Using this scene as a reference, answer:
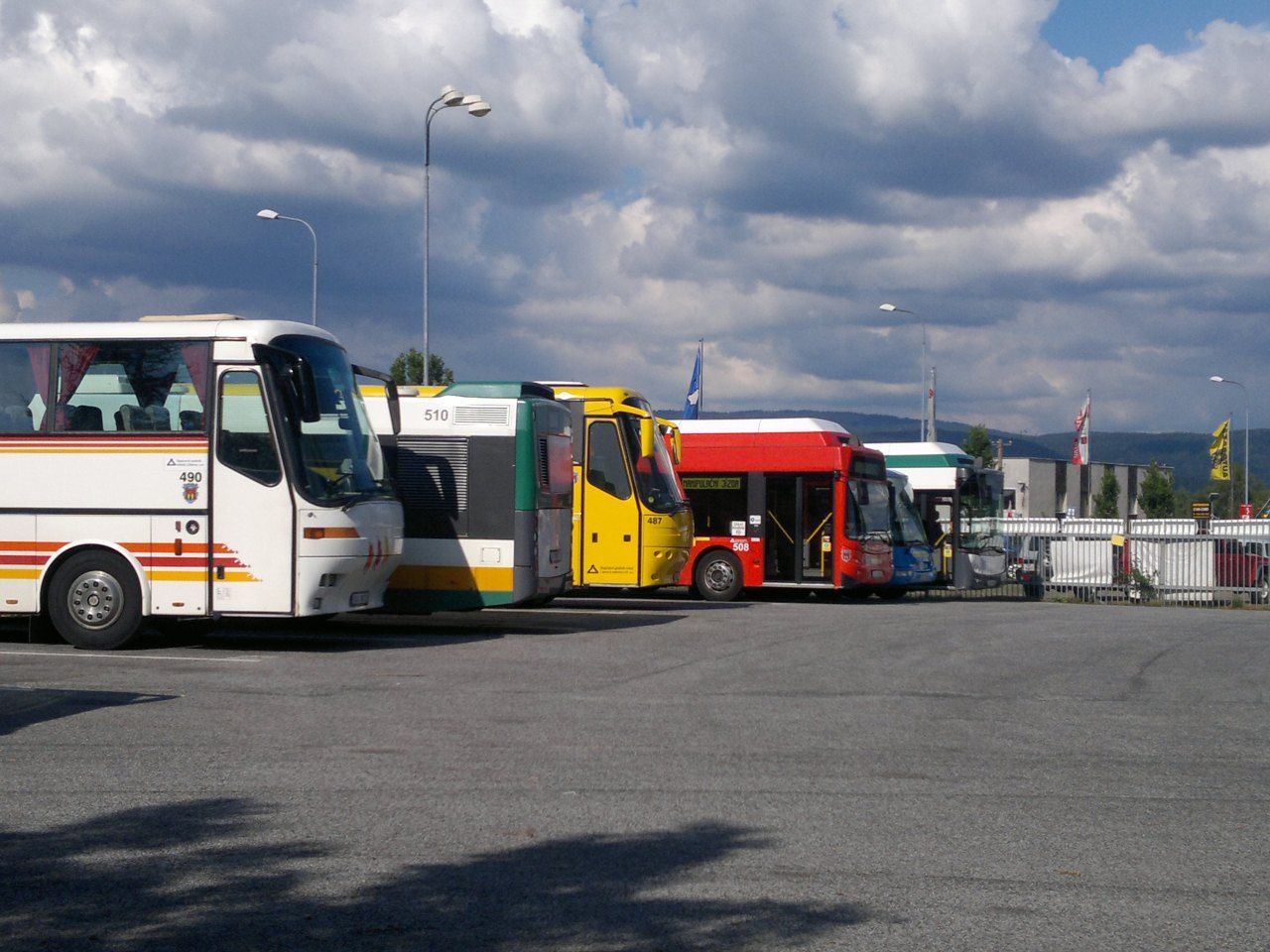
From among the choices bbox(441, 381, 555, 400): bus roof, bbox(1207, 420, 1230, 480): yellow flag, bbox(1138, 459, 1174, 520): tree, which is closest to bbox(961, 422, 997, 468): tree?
bbox(1138, 459, 1174, 520): tree

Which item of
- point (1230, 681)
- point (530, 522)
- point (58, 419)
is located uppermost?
point (58, 419)

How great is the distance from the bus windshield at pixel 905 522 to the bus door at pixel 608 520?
8.15 metres

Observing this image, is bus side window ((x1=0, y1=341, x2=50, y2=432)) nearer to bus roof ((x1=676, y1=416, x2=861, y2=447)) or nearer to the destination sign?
bus roof ((x1=676, y1=416, x2=861, y2=447))

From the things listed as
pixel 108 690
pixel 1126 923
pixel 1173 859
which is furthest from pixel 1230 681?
pixel 108 690

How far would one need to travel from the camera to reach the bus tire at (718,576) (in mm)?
25016

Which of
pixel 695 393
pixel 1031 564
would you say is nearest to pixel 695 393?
pixel 695 393

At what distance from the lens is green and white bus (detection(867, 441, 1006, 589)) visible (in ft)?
96.9

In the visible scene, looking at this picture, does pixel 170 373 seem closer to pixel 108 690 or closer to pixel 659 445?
pixel 108 690

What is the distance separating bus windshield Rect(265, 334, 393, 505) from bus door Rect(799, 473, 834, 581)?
455 inches

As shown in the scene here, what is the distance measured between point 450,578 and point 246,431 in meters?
3.53

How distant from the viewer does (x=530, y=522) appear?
1659 cm

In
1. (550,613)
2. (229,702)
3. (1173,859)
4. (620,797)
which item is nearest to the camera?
(1173,859)

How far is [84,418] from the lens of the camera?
46.9ft

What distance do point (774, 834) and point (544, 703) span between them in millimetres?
4458
